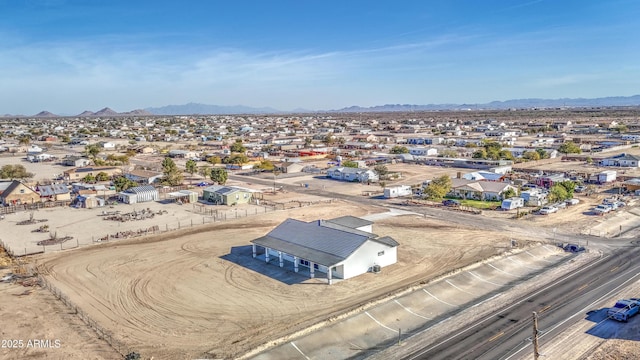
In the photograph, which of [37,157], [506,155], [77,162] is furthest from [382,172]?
[37,157]

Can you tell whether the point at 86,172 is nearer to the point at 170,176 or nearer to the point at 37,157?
the point at 170,176

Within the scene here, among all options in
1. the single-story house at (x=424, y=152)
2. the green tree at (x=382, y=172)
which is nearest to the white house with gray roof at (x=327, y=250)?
the green tree at (x=382, y=172)

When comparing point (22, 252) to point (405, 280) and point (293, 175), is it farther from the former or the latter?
point (293, 175)

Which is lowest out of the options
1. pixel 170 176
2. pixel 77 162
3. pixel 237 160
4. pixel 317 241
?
pixel 237 160

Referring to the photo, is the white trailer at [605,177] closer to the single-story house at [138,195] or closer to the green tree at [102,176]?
the single-story house at [138,195]

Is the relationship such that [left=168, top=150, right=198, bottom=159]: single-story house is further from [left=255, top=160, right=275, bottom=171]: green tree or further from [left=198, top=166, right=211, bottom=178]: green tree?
[left=198, top=166, right=211, bottom=178]: green tree

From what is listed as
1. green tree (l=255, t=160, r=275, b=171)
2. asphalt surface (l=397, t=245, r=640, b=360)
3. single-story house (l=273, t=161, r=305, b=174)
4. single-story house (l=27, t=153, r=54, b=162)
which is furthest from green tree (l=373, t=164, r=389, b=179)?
single-story house (l=27, t=153, r=54, b=162)

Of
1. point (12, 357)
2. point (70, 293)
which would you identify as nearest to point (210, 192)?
point (70, 293)
